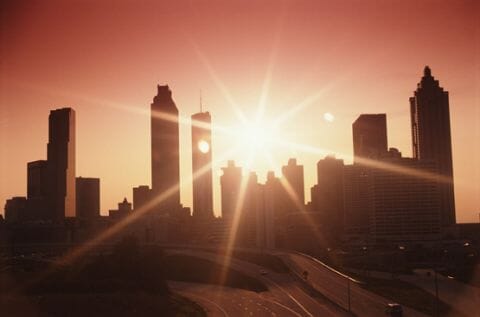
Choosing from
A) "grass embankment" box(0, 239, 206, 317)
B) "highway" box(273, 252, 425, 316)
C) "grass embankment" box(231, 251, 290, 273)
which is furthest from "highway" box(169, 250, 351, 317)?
"grass embankment" box(0, 239, 206, 317)

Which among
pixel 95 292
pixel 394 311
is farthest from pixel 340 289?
pixel 95 292

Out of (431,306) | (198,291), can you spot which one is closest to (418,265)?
(198,291)

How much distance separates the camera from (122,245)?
13988 centimetres

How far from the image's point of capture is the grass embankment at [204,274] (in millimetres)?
120062

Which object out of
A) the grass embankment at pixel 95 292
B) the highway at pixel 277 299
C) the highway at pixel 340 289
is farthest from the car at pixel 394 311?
the grass embankment at pixel 95 292

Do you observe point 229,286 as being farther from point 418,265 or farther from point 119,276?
point 418,265

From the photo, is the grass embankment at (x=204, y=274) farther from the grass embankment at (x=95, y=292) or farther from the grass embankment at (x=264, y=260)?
the grass embankment at (x=95, y=292)

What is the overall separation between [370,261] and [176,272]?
58185mm

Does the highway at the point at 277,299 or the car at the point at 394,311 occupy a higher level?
the car at the point at 394,311

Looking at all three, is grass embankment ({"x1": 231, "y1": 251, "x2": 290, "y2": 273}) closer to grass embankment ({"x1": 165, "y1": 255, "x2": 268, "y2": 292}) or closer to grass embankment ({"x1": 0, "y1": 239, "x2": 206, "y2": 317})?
grass embankment ({"x1": 165, "y1": 255, "x2": 268, "y2": 292})

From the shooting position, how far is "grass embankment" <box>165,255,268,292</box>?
120 meters

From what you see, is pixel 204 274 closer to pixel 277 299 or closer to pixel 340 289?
pixel 277 299

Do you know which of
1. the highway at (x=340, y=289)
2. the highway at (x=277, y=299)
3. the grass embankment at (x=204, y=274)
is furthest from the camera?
the grass embankment at (x=204, y=274)

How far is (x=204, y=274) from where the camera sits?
143250 mm
